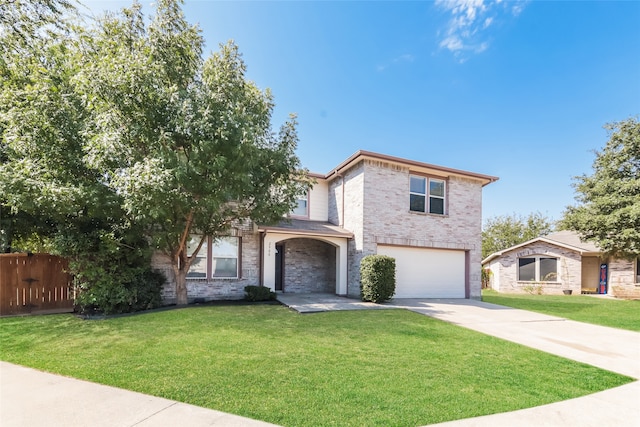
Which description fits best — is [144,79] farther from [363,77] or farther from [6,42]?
[363,77]

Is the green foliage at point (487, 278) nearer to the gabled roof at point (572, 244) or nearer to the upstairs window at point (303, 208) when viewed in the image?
the gabled roof at point (572, 244)

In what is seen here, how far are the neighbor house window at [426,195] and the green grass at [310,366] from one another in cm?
694

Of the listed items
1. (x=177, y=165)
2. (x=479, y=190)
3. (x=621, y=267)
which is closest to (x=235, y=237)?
(x=177, y=165)

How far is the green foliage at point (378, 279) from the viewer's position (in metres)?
11.3

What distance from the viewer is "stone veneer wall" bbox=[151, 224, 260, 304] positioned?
11.0 m

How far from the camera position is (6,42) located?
27.5ft

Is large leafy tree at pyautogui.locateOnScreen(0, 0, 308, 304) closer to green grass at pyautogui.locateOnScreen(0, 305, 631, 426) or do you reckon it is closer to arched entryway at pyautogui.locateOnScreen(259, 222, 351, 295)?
green grass at pyautogui.locateOnScreen(0, 305, 631, 426)

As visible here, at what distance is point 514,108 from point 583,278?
15.9m

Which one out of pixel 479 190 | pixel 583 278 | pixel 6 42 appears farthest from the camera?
pixel 583 278

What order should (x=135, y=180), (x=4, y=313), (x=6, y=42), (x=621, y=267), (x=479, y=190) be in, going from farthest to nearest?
1. (x=621, y=267)
2. (x=479, y=190)
3. (x=4, y=313)
4. (x=6, y=42)
5. (x=135, y=180)

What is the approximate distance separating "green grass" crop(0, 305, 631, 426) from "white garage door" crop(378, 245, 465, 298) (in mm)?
5699

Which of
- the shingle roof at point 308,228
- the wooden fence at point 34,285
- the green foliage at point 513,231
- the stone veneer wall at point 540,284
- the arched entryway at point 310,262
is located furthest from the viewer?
the green foliage at point 513,231

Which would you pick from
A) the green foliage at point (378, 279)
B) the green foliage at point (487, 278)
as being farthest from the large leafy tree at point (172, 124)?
the green foliage at point (487, 278)

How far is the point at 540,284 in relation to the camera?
22.3 m
